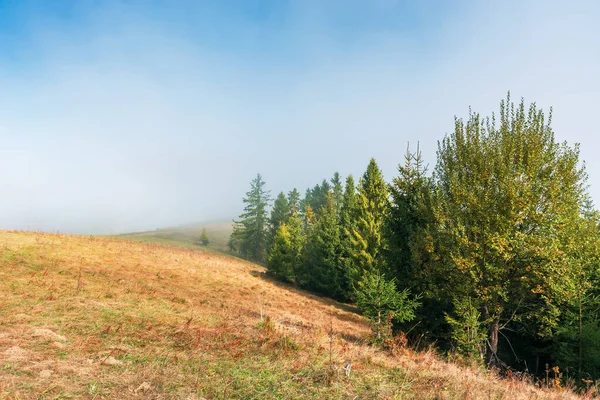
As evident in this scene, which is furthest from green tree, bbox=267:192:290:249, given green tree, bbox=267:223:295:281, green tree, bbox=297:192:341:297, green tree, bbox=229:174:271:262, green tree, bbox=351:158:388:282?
green tree, bbox=351:158:388:282

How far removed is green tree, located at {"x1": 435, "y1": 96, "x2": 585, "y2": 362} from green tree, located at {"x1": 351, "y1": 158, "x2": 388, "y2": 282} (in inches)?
579

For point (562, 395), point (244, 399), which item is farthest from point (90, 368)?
point (562, 395)

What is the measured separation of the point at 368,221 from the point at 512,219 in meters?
17.5

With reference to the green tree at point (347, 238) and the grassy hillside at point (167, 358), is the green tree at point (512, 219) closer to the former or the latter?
the grassy hillside at point (167, 358)

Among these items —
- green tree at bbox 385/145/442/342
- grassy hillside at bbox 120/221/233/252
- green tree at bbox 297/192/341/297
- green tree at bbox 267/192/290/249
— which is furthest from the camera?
grassy hillside at bbox 120/221/233/252

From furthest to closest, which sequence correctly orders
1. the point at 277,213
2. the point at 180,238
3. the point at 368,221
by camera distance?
the point at 180,238, the point at 277,213, the point at 368,221

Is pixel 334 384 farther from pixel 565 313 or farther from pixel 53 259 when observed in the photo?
pixel 53 259

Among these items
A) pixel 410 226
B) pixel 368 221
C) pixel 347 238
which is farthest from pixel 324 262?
pixel 410 226

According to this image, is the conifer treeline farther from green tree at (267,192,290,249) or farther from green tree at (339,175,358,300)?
green tree at (267,192,290,249)

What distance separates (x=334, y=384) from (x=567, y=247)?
475 inches

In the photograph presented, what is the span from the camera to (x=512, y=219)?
12.4 m

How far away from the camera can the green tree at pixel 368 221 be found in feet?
95.4

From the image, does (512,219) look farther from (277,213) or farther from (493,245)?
(277,213)

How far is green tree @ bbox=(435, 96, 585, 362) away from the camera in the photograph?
479 inches
